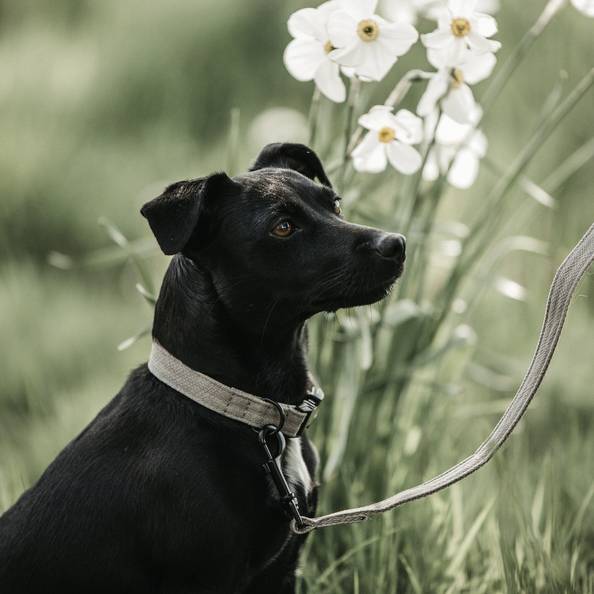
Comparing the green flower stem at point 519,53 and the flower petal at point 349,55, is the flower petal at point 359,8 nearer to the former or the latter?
the flower petal at point 349,55

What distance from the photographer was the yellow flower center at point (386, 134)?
2.88 m

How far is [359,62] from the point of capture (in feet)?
8.78

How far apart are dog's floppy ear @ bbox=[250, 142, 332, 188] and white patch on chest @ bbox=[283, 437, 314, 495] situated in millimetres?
821

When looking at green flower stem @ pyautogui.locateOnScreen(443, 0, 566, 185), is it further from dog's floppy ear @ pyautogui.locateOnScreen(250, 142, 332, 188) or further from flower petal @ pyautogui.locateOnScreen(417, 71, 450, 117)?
dog's floppy ear @ pyautogui.locateOnScreen(250, 142, 332, 188)

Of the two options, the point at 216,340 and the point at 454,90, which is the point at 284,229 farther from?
the point at 454,90

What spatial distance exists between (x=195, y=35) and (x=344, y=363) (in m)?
4.26

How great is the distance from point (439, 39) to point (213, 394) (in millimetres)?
1210

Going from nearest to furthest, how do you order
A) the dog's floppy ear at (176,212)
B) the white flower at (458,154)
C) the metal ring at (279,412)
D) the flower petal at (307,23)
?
the dog's floppy ear at (176,212), the metal ring at (279,412), the flower petal at (307,23), the white flower at (458,154)

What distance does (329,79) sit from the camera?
2803mm

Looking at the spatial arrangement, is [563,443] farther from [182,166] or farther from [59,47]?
[59,47]

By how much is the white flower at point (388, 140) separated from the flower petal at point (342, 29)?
236mm


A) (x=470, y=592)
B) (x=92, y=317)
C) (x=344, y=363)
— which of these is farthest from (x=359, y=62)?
(x=92, y=317)

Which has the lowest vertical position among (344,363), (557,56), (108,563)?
(108,563)

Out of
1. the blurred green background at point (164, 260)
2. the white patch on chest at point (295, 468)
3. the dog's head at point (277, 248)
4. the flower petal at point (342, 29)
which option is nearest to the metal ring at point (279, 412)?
the white patch on chest at point (295, 468)
